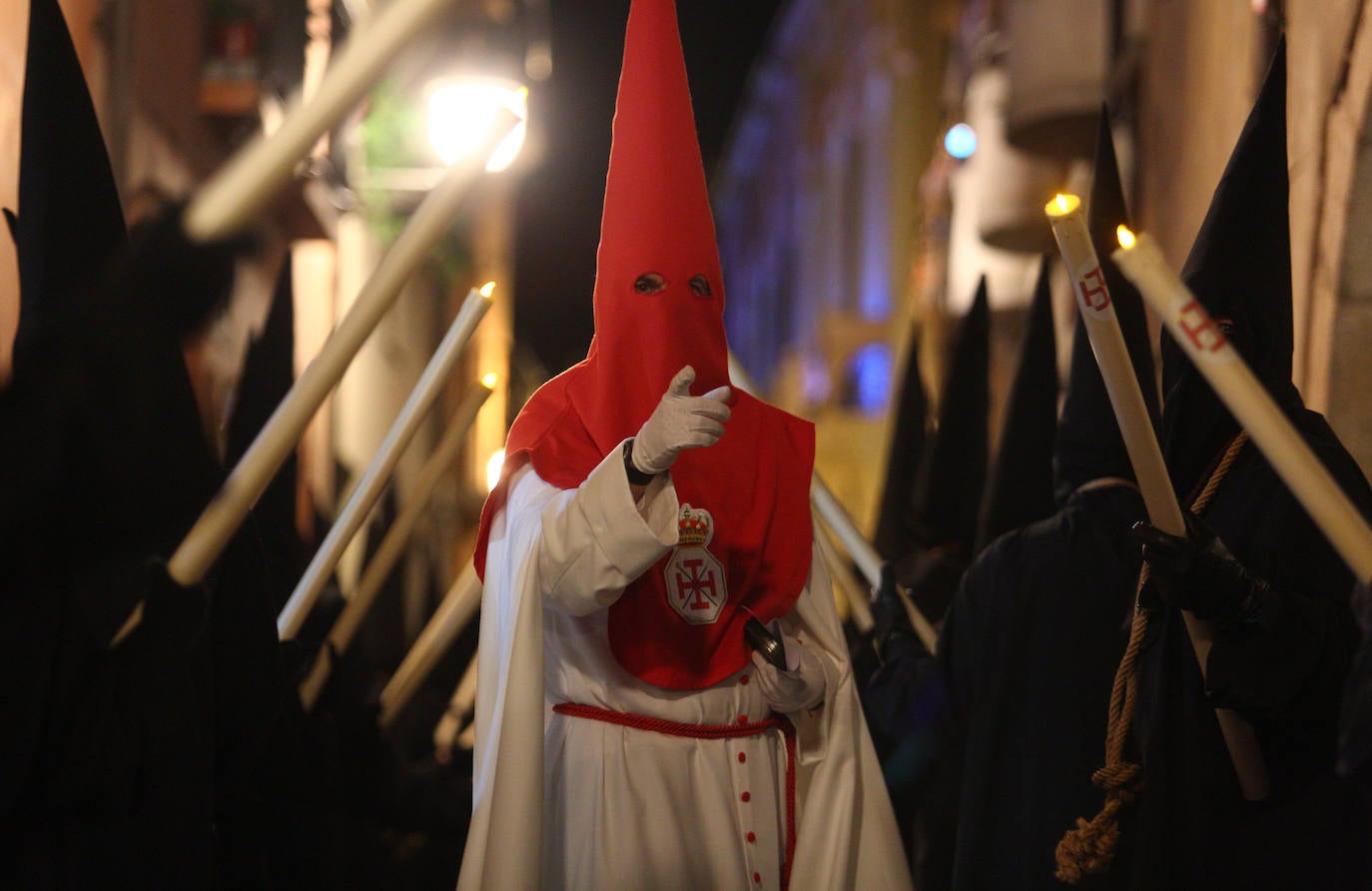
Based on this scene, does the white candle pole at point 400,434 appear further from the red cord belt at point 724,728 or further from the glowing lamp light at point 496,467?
the red cord belt at point 724,728

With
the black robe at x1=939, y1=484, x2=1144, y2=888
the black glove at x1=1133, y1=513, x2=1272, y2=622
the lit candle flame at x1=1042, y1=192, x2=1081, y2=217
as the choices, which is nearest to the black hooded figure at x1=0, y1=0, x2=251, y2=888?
the lit candle flame at x1=1042, y1=192, x2=1081, y2=217

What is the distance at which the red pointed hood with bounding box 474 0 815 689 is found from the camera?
9.65ft

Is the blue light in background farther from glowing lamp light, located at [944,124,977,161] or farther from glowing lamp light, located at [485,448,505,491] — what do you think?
glowing lamp light, located at [485,448,505,491]

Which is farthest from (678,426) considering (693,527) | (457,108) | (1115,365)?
(457,108)

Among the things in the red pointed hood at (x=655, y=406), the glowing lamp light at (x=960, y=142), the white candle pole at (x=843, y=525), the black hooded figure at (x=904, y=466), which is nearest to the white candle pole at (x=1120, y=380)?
the red pointed hood at (x=655, y=406)

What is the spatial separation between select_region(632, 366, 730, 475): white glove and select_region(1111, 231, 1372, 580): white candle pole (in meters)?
0.95

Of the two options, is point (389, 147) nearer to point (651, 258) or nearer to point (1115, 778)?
point (651, 258)

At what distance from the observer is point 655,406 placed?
2945 mm

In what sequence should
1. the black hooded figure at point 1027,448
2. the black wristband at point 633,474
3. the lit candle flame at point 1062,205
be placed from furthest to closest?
1. the black hooded figure at point 1027,448
2. the black wristband at point 633,474
3. the lit candle flame at point 1062,205

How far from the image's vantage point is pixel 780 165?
3584cm

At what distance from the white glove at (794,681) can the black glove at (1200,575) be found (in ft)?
A: 2.82

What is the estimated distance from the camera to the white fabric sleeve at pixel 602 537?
2.64 metres

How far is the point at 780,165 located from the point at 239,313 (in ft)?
95.2

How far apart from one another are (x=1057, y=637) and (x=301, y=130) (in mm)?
2399
